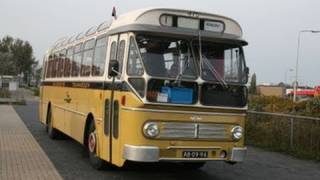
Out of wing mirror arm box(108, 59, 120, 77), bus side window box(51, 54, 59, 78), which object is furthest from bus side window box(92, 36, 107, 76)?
Answer: bus side window box(51, 54, 59, 78)

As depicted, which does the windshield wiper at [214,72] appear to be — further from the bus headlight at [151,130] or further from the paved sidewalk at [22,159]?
the paved sidewalk at [22,159]

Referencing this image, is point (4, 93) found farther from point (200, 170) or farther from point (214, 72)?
point (214, 72)

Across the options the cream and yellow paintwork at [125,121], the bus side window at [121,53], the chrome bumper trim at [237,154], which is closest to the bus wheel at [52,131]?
the cream and yellow paintwork at [125,121]

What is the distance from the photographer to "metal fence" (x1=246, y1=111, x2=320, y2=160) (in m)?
16.5

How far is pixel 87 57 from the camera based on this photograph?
1406cm

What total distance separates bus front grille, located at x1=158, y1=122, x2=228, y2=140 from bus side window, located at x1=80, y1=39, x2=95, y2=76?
11.9 ft

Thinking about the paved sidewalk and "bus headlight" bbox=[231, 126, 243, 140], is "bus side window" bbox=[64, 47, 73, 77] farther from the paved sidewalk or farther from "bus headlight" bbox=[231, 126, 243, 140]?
"bus headlight" bbox=[231, 126, 243, 140]

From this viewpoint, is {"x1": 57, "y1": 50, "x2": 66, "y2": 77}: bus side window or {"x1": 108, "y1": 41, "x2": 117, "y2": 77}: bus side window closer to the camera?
{"x1": 108, "y1": 41, "x2": 117, "y2": 77}: bus side window

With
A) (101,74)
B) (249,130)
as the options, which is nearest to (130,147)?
(101,74)

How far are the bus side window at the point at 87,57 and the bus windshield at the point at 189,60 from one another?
129 inches

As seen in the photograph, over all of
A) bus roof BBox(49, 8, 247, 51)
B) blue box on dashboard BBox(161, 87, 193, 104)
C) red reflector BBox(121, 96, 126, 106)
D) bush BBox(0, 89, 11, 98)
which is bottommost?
bush BBox(0, 89, 11, 98)

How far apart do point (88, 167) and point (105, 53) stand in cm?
246

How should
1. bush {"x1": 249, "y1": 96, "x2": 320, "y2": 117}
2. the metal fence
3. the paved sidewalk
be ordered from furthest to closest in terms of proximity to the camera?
bush {"x1": 249, "y1": 96, "x2": 320, "y2": 117} → the metal fence → the paved sidewalk

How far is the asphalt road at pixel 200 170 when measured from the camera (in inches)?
478
